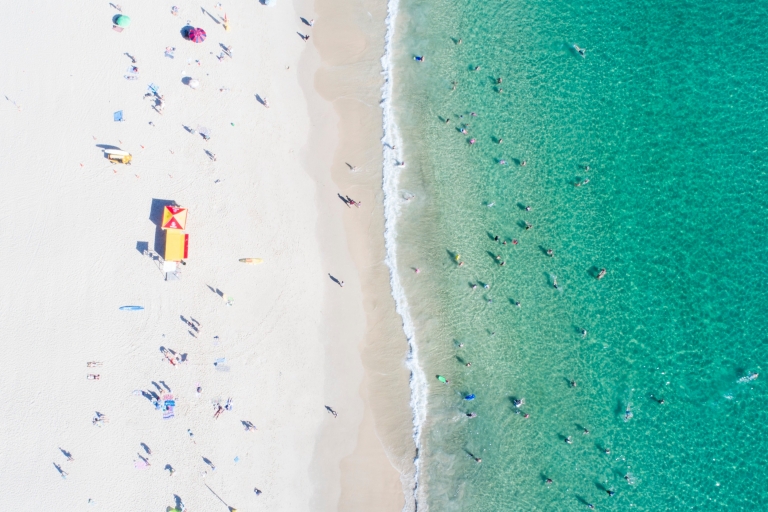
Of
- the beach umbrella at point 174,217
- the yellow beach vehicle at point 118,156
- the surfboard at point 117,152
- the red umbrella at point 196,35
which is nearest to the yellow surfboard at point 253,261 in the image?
the beach umbrella at point 174,217

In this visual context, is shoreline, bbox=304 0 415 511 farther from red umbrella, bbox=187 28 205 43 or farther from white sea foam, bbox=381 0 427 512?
red umbrella, bbox=187 28 205 43

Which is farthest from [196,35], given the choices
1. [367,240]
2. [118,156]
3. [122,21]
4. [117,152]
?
[367,240]

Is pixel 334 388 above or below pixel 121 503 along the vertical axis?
above

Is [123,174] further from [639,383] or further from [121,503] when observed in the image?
[639,383]

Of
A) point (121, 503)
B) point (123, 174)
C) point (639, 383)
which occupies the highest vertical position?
point (123, 174)

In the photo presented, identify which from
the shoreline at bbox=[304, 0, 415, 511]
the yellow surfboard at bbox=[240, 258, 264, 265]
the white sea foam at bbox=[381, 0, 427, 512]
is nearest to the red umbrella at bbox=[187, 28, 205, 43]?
the shoreline at bbox=[304, 0, 415, 511]

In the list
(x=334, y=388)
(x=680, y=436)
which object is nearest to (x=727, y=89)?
(x=680, y=436)
